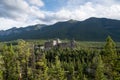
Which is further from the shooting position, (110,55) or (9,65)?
(9,65)

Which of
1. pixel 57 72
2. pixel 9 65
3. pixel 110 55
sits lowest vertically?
pixel 57 72

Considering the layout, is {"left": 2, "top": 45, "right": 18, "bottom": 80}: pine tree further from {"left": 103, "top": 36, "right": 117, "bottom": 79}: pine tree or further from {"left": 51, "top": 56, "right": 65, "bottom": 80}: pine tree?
{"left": 103, "top": 36, "right": 117, "bottom": 79}: pine tree

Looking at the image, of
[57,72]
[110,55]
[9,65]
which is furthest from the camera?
[9,65]

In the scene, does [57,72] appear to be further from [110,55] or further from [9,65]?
[110,55]

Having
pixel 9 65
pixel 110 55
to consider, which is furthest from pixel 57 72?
pixel 110 55

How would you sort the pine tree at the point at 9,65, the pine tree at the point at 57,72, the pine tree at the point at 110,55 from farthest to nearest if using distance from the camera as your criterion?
the pine tree at the point at 9,65
the pine tree at the point at 57,72
the pine tree at the point at 110,55

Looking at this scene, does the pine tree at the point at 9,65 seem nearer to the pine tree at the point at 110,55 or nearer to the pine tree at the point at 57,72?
the pine tree at the point at 57,72

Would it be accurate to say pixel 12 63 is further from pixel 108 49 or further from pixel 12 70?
pixel 108 49

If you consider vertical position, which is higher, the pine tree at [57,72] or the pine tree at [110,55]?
the pine tree at [110,55]

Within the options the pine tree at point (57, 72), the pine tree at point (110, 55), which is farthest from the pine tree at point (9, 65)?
the pine tree at point (110, 55)

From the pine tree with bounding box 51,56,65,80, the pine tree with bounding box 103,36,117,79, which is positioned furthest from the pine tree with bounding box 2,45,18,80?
the pine tree with bounding box 103,36,117,79

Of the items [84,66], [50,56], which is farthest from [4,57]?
[50,56]
